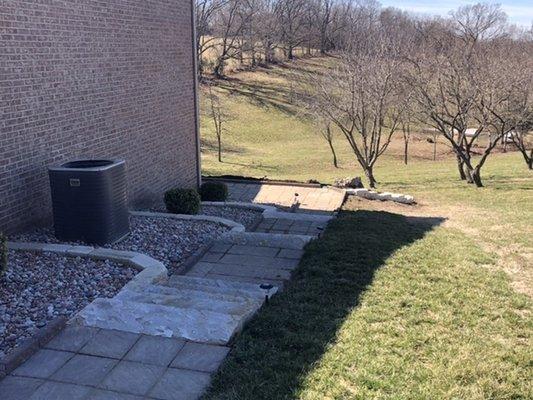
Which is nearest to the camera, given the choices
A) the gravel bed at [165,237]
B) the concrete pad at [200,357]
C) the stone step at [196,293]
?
the concrete pad at [200,357]

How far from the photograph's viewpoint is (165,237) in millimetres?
7141

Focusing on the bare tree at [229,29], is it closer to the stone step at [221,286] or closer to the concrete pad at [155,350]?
the stone step at [221,286]

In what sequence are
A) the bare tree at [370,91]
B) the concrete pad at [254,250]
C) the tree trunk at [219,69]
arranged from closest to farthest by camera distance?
the concrete pad at [254,250] < the bare tree at [370,91] < the tree trunk at [219,69]

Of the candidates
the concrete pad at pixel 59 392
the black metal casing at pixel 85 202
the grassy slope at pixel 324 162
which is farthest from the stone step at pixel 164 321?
the grassy slope at pixel 324 162

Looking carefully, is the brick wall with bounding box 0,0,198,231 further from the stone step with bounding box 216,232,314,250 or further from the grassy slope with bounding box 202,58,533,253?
the grassy slope with bounding box 202,58,533,253

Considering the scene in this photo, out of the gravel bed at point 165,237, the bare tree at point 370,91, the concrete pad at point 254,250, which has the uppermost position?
the bare tree at point 370,91

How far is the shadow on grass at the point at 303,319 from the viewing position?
3.31m

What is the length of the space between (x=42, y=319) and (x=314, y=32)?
69.2 meters

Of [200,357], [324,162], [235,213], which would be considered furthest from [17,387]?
[324,162]

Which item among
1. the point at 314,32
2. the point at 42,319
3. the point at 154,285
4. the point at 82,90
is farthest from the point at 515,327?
the point at 314,32

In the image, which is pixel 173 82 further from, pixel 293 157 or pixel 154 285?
pixel 293 157

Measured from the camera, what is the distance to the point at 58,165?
6973mm

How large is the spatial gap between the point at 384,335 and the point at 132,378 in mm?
1865

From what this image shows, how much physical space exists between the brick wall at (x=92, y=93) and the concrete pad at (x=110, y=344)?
9.93 feet
